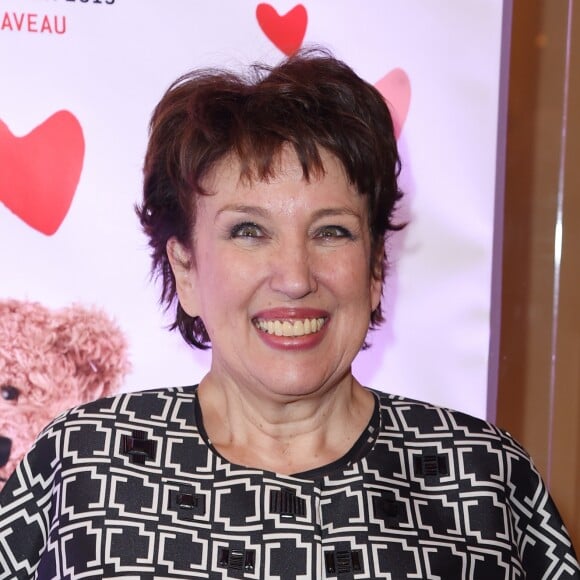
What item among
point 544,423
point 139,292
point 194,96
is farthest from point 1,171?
point 544,423

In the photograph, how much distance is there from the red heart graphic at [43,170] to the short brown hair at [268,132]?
46cm

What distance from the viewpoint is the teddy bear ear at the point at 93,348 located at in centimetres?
225

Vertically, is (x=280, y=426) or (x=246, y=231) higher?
(x=246, y=231)

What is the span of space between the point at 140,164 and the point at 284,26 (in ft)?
1.43

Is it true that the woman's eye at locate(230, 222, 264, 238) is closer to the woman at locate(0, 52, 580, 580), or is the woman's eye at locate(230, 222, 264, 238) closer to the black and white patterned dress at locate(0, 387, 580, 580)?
the woman at locate(0, 52, 580, 580)

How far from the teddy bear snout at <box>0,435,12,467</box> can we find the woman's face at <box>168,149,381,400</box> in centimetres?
71

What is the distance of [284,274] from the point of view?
161 centimetres

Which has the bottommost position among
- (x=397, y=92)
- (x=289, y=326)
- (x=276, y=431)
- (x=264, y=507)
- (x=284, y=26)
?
(x=264, y=507)

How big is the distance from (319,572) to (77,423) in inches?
17.9

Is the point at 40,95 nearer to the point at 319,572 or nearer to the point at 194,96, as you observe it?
the point at 194,96

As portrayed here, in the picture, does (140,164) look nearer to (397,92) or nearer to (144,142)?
(144,142)

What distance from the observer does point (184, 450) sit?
1698 mm

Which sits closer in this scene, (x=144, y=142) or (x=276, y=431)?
(x=276, y=431)

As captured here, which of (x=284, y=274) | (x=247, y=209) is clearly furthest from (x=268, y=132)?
(x=284, y=274)
